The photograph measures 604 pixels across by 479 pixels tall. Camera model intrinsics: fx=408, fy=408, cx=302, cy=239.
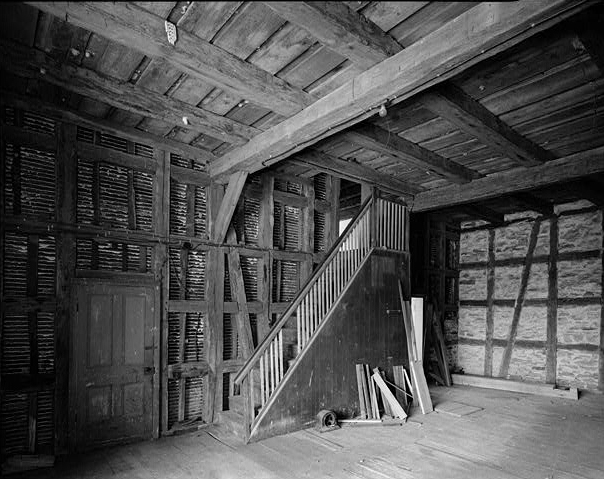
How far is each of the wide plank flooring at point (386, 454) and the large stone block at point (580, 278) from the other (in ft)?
9.01

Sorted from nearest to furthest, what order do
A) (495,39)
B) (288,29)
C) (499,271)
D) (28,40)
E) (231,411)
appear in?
(495,39) < (288,29) < (28,40) < (231,411) < (499,271)

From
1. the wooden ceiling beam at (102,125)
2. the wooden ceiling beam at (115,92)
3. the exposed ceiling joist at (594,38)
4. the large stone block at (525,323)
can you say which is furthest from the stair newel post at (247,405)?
the large stone block at (525,323)

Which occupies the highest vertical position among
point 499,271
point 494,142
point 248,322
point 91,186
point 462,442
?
point 494,142

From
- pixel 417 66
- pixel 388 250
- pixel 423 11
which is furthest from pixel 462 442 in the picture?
pixel 423 11

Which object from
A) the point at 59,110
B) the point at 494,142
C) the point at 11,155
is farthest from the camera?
the point at 494,142

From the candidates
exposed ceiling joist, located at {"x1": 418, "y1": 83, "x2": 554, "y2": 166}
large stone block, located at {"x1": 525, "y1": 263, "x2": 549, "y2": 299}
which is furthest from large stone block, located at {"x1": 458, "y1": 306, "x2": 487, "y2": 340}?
exposed ceiling joist, located at {"x1": 418, "y1": 83, "x2": 554, "y2": 166}

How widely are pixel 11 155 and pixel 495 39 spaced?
418 centimetres

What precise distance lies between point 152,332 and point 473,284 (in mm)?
7061

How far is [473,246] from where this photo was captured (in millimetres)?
9109

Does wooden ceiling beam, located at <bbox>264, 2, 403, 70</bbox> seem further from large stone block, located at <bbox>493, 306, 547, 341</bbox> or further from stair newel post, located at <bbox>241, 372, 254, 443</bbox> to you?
large stone block, located at <bbox>493, 306, 547, 341</bbox>

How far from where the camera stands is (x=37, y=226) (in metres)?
3.94

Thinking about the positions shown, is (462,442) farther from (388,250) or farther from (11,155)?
(11,155)

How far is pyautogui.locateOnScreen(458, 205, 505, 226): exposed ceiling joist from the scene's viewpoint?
26.1ft

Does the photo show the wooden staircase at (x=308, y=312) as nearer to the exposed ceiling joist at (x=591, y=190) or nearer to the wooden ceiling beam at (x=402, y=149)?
the wooden ceiling beam at (x=402, y=149)
